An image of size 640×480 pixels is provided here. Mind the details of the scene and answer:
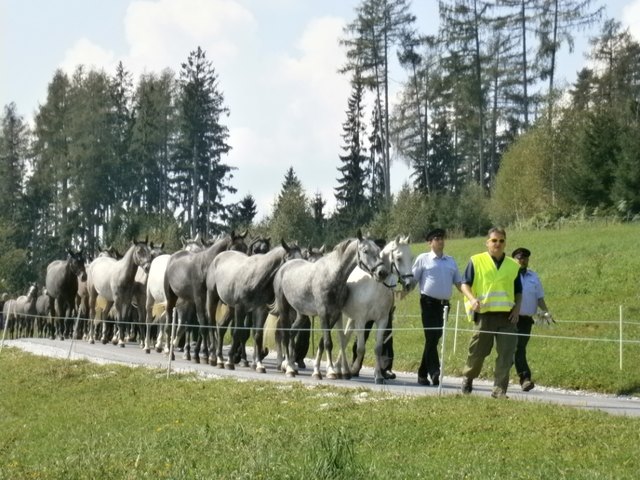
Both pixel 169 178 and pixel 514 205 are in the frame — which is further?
pixel 169 178

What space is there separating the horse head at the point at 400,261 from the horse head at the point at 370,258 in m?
0.19

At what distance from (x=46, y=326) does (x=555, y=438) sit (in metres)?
28.6

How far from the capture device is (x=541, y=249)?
137ft

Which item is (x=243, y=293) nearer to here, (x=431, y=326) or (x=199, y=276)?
(x=199, y=276)

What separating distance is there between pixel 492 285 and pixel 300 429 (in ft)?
11.2

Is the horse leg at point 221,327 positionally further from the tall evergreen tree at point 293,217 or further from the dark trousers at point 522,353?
the tall evergreen tree at point 293,217

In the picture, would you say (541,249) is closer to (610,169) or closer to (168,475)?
(610,169)

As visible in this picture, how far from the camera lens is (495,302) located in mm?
13930

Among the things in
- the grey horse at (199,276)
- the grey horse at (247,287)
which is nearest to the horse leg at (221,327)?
the grey horse at (247,287)

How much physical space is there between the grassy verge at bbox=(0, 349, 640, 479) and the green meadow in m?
0.02

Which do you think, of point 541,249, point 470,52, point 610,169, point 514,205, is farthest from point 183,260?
point 470,52

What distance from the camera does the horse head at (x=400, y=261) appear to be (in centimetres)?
1755

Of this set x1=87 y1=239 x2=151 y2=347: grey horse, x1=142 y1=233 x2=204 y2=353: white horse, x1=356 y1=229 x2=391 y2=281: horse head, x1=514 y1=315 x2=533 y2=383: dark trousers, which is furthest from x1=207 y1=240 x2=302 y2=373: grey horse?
x1=87 y1=239 x2=151 y2=347: grey horse

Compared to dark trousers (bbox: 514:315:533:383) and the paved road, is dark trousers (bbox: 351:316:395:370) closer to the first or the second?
the paved road
